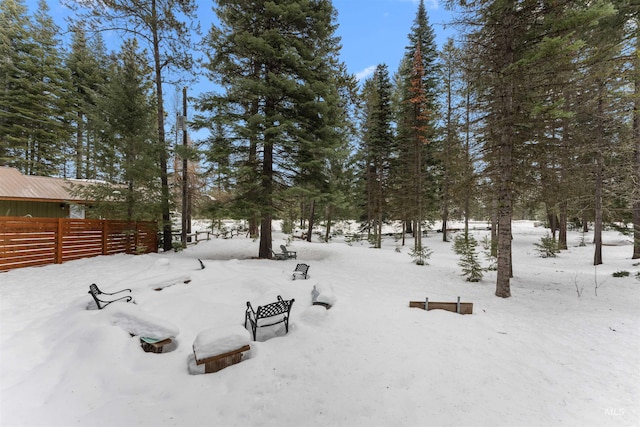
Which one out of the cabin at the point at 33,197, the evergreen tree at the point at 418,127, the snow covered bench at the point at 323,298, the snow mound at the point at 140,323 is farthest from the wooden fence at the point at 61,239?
the evergreen tree at the point at 418,127

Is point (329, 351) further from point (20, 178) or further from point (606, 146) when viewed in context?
point (20, 178)

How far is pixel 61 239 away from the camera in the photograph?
8.48 metres

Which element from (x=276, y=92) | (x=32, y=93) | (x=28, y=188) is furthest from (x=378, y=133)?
(x=32, y=93)

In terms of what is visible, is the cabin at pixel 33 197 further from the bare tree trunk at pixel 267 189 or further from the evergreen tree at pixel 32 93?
the bare tree trunk at pixel 267 189

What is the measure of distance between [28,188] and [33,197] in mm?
889

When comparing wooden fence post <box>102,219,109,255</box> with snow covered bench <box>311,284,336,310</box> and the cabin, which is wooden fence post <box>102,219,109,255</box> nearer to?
the cabin

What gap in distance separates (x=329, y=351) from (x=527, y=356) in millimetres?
3137

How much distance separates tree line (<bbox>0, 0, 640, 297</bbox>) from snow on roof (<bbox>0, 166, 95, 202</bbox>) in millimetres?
4734

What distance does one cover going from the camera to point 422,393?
3076mm

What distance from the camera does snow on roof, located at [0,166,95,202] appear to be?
12.5m

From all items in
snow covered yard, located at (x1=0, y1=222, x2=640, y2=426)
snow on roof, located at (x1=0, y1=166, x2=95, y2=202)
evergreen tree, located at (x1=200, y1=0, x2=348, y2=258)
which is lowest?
snow covered yard, located at (x1=0, y1=222, x2=640, y2=426)

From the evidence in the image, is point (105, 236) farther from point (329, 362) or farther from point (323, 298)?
point (329, 362)

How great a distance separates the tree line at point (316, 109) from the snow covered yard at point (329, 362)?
8.29 ft

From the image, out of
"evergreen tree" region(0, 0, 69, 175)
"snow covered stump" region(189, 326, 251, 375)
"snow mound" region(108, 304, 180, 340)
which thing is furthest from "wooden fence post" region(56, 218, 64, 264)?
"evergreen tree" region(0, 0, 69, 175)
